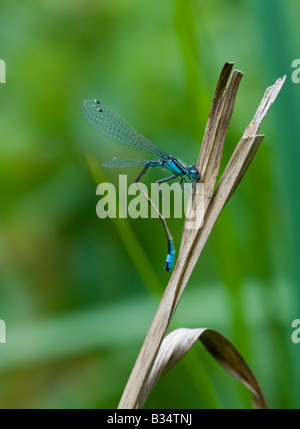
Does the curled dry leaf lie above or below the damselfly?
below

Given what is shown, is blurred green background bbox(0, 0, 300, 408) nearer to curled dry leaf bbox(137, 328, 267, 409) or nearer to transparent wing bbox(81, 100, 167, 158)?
transparent wing bbox(81, 100, 167, 158)

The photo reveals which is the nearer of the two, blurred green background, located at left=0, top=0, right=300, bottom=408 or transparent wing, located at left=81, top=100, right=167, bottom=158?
transparent wing, located at left=81, top=100, right=167, bottom=158

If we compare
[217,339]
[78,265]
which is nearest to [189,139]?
[78,265]

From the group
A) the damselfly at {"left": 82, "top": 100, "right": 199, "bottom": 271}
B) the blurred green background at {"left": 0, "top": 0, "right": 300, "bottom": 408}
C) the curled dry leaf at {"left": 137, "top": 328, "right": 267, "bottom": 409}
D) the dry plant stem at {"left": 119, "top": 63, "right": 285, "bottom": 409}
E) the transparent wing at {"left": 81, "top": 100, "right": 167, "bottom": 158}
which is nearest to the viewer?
the dry plant stem at {"left": 119, "top": 63, "right": 285, "bottom": 409}

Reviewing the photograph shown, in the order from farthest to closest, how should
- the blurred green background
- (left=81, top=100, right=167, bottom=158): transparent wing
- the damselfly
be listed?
the blurred green background → (left=81, top=100, right=167, bottom=158): transparent wing → the damselfly

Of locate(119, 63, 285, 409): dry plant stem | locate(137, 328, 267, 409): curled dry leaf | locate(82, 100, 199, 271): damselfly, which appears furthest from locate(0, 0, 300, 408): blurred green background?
locate(119, 63, 285, 409): dry plant stem

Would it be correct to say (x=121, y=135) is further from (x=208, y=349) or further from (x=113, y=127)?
(x=208, y=349)

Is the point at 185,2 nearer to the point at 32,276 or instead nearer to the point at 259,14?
the point at 259,14
